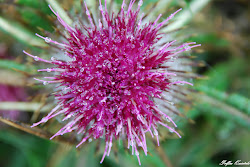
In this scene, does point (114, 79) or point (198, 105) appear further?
point (198, 105)

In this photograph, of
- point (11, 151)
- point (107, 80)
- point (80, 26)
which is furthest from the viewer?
point (11, 151)

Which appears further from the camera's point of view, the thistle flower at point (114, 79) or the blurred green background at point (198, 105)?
the blurred green background at point (198, 105)

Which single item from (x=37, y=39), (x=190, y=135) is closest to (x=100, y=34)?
(x=37, y=39)

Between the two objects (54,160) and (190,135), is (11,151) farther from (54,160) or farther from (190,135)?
(190,135)

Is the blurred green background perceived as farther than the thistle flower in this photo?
Yes

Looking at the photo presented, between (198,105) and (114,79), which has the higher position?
(114,79)

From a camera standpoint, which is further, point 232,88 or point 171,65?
point 232,88

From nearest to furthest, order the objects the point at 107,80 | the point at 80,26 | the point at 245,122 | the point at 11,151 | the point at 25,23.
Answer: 1. the point at 107,80
2. the point at 80,26
3. the point at 245,122
4. the point at 25,23
5. the point at 11,151

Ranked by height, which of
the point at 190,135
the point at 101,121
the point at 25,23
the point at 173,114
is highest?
the point at 25,23
